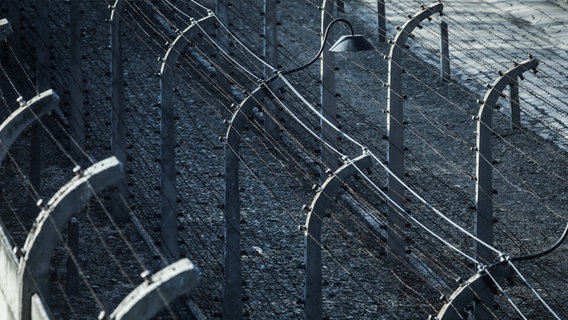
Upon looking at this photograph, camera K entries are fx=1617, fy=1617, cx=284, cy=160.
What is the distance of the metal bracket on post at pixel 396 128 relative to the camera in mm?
13844

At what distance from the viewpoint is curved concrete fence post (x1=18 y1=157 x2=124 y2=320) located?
867 cm

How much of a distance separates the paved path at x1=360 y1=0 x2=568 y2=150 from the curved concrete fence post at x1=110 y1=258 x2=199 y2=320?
9.52 meters

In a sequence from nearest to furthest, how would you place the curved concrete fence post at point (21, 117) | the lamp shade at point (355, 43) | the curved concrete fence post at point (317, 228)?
1. the curved concrete fence post at point (21, 117)
2. the curved concrete fence post at point (317, 228)
3. the lamp shade at point (355, 43)

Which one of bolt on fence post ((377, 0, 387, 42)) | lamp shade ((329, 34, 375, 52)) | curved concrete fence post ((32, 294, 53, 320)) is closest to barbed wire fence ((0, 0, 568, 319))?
curved concrete fence post ((32, 294, 53, 320))

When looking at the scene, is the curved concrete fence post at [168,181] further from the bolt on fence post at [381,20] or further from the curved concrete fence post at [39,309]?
the bolt on fence post at [381,20]

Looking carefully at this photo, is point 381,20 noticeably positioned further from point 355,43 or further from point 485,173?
point 485,173

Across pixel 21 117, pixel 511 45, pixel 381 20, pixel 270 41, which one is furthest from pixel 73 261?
pixel 381 20

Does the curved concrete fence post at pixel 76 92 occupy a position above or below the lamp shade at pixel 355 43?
below

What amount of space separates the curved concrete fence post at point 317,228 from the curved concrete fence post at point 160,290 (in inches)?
118

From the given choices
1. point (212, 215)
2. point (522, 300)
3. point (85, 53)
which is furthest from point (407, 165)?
point (85, 53)

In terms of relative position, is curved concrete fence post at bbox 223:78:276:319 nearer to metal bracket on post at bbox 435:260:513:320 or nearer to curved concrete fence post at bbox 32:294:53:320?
metal bracket on post at bbox 435:260:513:320

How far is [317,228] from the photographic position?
10.8 meters

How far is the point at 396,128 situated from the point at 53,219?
5.56 m

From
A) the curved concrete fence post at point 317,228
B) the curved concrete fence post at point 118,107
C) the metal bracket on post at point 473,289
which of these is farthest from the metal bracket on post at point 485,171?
the curved concrete fence post at point 118,107
